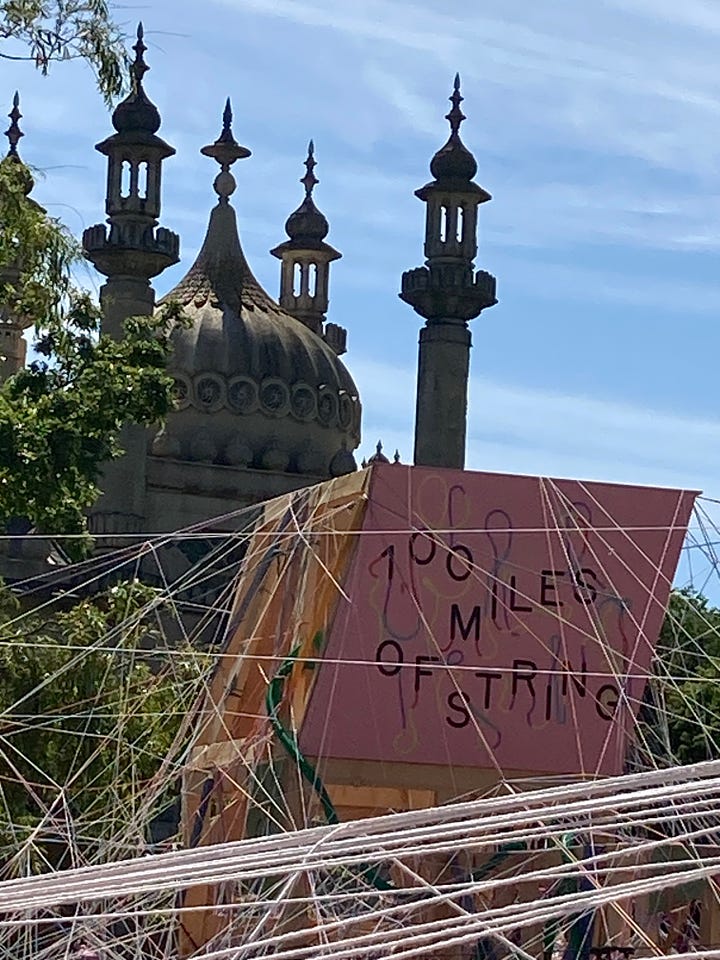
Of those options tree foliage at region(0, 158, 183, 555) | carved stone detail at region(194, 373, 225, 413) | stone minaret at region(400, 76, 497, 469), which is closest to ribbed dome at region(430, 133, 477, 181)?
stone minaret at region(400, 76, 497, 469)

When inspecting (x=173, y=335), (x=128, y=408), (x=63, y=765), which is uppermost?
(x=173, y=335)

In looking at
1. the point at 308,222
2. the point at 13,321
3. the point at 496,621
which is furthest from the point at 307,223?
the point at 496,621

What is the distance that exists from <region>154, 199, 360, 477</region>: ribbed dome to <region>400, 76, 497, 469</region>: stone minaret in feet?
5.80

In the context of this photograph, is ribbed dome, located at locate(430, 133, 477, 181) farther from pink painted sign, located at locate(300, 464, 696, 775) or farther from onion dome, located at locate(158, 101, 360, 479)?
pink painted sign, located at locate(300, 464, 696, 775)

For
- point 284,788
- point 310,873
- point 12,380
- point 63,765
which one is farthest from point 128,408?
point 310,873

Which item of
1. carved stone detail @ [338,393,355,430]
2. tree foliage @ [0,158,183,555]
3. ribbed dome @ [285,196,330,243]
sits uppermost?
ribbed dome @ [285,196,330,243]

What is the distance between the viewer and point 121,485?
34.9 meters

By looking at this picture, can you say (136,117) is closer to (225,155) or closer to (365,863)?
(225,155)

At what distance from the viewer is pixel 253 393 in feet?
121

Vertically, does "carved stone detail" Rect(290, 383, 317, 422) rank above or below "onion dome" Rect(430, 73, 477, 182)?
below

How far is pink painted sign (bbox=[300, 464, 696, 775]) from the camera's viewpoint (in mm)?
9375

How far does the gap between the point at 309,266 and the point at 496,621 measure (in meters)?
33.2

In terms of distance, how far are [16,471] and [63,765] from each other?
2.07m

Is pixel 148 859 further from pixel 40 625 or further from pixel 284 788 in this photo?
pixel 40 625
